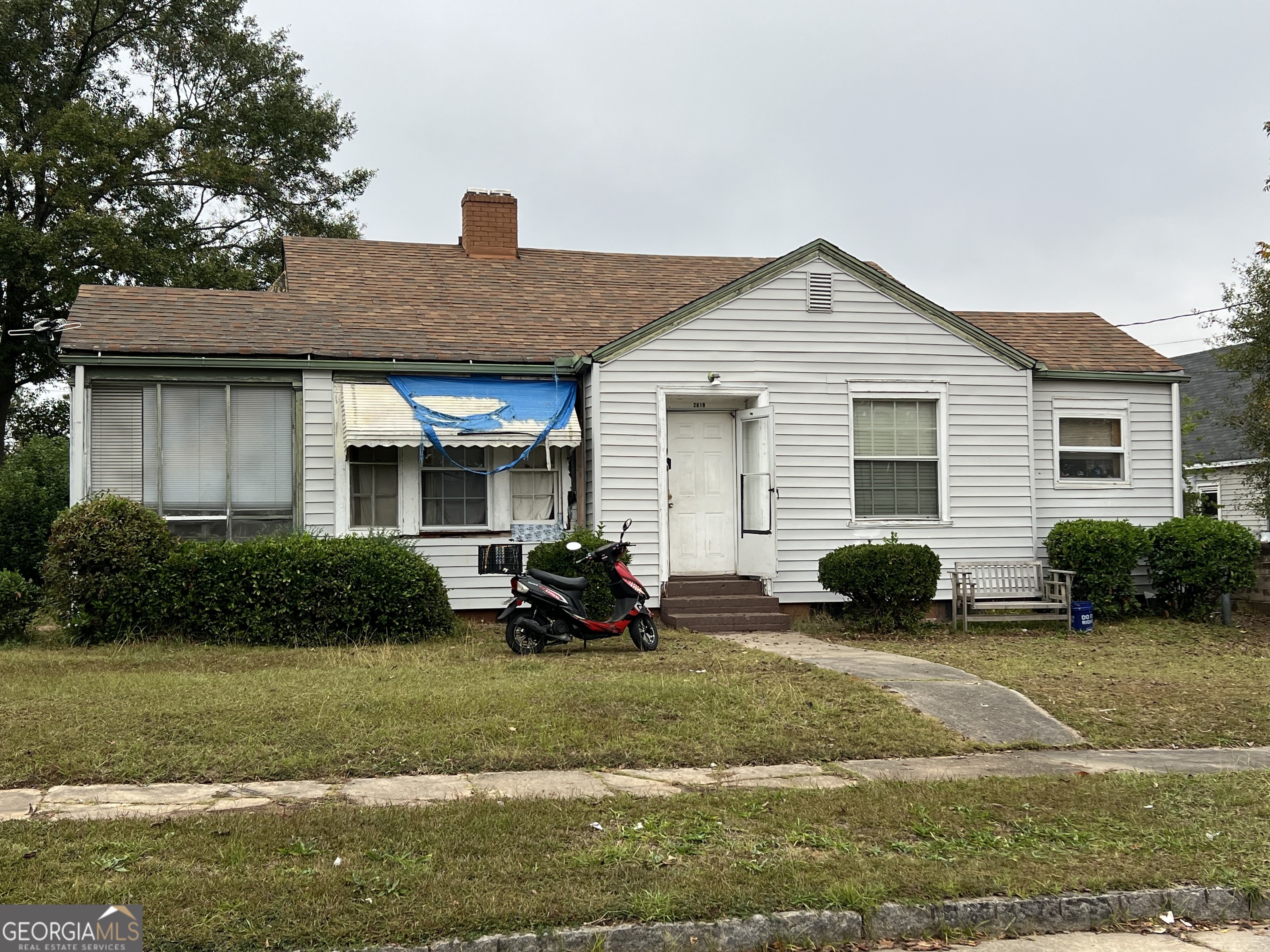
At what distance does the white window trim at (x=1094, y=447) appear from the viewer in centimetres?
1669

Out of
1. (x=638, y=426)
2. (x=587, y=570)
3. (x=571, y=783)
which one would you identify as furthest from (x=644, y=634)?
(x=571, y=783)

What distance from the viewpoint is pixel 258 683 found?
9484 millimetres

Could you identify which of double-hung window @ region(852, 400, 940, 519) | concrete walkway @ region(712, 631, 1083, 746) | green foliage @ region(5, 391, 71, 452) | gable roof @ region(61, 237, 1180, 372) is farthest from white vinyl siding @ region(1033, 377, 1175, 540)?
green foliage @ region(5, 391, 71, 452)

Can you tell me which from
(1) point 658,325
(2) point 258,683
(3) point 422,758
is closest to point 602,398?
(1) point 658,325

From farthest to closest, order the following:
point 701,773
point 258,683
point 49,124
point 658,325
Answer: point 49,124 → point 658,325 → point 258,683 → point 701,773

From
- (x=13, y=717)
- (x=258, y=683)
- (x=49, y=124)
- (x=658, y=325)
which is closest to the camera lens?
(x=13, y=717)

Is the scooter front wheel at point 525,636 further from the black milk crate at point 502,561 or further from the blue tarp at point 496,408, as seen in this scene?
the blue tarp at point 496,408

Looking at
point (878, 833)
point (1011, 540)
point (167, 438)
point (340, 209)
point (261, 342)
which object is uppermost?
point (340, 209)

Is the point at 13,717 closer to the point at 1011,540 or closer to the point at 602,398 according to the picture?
the point at 602,398

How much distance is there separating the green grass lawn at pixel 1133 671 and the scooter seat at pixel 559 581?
3.43 meters

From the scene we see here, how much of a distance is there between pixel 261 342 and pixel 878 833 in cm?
1121

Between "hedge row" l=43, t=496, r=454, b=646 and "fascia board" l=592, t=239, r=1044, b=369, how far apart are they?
4.13 metres

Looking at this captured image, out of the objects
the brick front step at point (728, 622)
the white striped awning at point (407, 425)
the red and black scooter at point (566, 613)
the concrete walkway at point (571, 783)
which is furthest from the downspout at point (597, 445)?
the concrete walkway at point (571, 783)

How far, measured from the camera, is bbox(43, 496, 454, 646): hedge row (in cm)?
1219
